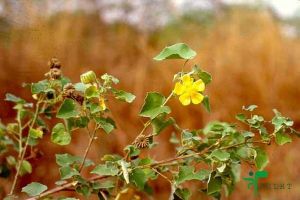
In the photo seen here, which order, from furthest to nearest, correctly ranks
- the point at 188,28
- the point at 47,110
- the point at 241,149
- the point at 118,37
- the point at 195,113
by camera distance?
the point at 188,28 < the point at 118,37 < the point at 195,113 < the point at 47,110 < the point at 241,149

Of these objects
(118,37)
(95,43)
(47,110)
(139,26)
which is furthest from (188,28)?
(47,110)

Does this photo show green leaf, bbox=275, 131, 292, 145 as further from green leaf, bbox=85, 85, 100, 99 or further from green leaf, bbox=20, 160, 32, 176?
green leaf, bbox=20, 160, 32, 176

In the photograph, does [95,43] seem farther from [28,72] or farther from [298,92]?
[298,92]

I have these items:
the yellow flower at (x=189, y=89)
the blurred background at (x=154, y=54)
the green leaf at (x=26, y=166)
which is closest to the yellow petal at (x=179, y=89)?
the yellow flower at (x=189, y=89)

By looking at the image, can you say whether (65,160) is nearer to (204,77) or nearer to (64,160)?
(64,160)

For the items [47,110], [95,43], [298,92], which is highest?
[95,43]
